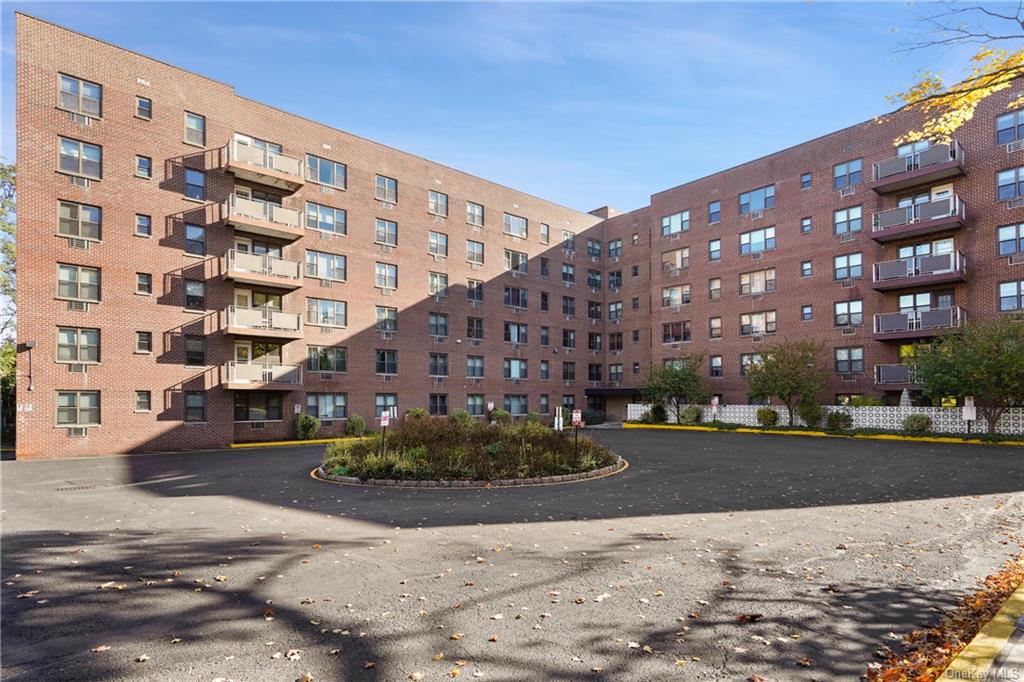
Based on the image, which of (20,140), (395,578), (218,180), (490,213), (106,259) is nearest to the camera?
(395,578)

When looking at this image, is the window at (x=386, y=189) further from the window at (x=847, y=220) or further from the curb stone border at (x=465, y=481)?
the window at (x=847, y=220)

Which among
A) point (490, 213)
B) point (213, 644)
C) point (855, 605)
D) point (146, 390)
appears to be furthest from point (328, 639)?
point (490, 213)

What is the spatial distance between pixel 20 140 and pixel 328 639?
30.7m

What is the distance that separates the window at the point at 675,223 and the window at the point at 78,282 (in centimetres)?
4000

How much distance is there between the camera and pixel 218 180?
31453 mm

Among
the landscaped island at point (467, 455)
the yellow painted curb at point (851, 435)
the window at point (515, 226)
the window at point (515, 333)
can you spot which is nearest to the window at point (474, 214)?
the window at point (515, 226)

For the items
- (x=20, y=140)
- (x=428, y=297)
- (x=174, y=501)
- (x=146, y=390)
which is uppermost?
(x=20, y=140)

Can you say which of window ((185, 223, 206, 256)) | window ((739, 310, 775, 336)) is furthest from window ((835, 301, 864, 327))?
window ((185, 223, 206, 256))

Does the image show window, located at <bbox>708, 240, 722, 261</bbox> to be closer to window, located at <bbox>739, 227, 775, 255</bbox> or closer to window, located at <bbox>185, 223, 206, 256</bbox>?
window, located at <bbox>739, 227, 775, 255</bbox>

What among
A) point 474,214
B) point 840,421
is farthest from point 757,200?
point 474,214

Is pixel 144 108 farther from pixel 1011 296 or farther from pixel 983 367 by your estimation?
pixel 1011 296

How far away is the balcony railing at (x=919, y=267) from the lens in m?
31.9

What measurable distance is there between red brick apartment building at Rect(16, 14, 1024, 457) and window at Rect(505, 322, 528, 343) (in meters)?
0.19

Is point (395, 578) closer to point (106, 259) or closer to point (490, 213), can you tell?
point (106, 259)
